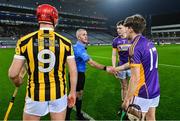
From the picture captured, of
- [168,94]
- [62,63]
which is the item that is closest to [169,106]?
[168,94]

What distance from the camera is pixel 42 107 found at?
3.94 m

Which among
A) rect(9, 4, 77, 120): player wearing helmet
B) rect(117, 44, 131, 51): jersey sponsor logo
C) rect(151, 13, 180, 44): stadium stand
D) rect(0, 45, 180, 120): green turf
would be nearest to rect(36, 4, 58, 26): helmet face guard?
rect(9, 4, 77, 120): player wearing helmet

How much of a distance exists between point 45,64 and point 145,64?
5.18ft

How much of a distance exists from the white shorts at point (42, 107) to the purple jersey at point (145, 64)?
1.25 metres

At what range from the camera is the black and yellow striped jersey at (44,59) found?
380 centimetres

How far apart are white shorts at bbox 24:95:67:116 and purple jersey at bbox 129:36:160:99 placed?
125 cm

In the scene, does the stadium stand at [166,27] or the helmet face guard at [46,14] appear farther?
the stadium stand at [166,27]

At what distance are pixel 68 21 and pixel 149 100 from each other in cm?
8550

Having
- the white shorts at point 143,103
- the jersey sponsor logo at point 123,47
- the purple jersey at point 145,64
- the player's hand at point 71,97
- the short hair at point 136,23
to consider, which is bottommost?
the white shorts at point 143,103

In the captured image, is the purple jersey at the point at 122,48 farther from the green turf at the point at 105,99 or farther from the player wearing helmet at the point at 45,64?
the player wearing helmet at the point at 45,64

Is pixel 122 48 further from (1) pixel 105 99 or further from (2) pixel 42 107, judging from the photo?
(2) pixel 42 107

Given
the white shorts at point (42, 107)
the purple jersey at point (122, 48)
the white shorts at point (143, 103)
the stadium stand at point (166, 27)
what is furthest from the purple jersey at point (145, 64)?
the stadium stand at point (166, 27)

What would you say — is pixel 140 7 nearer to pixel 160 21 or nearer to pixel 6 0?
pixel 160 21

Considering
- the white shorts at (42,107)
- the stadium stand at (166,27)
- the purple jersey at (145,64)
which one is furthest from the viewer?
the stadium stand at (166,27)
